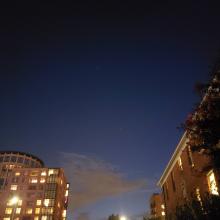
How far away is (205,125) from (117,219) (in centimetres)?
6044

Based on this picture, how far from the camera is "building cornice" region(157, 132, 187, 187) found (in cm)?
2645

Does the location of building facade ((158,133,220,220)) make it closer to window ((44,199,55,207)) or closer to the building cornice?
the building cornice

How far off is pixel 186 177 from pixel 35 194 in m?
96.6

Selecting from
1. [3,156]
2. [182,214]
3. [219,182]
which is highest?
[3,156]

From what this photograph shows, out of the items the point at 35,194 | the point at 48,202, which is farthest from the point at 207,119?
the point at 35,194

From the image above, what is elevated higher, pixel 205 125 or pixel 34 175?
pixel 34 175

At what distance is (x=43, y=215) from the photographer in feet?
342

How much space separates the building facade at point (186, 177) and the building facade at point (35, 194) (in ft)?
260

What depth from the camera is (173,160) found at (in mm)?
32031

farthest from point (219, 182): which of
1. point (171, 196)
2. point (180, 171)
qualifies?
point (171, 196)

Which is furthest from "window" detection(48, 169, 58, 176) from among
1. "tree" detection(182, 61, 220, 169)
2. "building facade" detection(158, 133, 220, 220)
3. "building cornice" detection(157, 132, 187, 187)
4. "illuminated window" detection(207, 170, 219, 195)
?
"tree" detection(182, 61, 220, 169)

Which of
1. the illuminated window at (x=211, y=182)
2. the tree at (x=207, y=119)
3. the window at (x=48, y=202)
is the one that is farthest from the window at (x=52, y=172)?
the tree at (x=207, y=119)

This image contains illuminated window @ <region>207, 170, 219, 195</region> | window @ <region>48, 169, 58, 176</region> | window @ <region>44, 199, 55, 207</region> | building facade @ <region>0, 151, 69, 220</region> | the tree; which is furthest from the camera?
window @ <region>48, 169, 58, 176</region>

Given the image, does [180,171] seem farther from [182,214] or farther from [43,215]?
[43,215]
